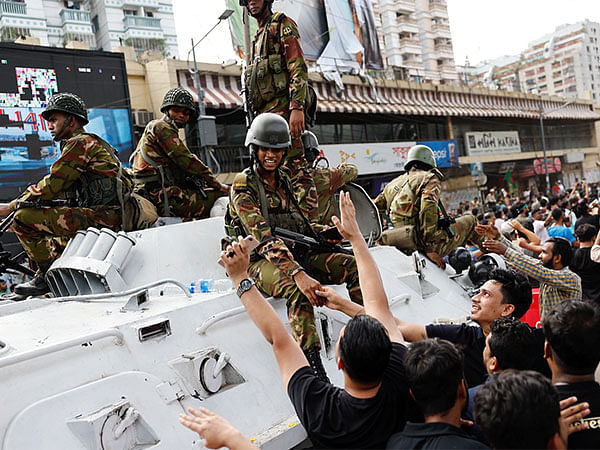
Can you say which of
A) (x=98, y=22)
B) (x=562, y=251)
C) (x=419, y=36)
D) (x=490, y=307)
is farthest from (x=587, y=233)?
(x=419, y=36)

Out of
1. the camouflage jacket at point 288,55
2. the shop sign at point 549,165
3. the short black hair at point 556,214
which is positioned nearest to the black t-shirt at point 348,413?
the camouflage jacket at point 288,55

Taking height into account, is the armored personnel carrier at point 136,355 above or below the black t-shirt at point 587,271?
above

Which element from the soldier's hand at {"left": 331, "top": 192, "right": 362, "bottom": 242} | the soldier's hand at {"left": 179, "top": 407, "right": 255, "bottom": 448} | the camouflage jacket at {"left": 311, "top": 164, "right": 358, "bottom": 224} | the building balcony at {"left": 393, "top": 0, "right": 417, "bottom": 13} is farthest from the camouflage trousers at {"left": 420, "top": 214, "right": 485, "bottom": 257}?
the building balcony at {"left": 393, "top": 0, "right": 417, "bottom": 13}

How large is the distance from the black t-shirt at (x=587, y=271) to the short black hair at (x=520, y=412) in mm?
3952

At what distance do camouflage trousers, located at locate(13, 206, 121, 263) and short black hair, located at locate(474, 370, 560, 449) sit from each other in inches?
136

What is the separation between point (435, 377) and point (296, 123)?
121 inches

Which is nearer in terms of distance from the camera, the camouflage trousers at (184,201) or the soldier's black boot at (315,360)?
the soldier's black boot at (315,360)

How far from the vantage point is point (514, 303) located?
3043 millimetres

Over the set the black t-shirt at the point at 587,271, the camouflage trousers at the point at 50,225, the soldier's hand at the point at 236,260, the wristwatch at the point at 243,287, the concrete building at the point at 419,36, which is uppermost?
the concrete building at the point at 419,36

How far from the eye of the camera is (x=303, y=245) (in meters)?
3.76

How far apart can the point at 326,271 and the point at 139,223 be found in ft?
5.55

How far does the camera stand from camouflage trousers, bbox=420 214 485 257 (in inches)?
230

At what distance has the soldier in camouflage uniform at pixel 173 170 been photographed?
504 cm

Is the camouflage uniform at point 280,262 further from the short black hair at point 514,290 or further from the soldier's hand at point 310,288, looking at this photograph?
the short black hair at point 514,290
